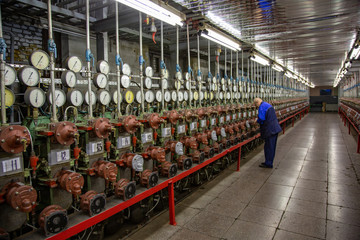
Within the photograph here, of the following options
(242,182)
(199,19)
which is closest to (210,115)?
(242,182)

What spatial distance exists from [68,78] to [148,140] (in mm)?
1490

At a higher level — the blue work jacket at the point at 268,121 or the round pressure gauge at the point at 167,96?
the round pressure gauge at the point at 167,96

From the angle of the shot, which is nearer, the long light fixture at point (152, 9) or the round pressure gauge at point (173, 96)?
the long light fixture at point (152, 9)

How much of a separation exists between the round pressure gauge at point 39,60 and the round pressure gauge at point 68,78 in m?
0.23

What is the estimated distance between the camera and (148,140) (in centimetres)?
401

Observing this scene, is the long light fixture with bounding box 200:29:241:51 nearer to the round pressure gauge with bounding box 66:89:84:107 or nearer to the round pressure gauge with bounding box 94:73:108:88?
the round pressure gauge with bounding box 94:73:108:88

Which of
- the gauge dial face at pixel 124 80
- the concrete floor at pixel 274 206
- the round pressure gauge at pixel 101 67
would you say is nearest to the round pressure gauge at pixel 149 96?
the gauge dial face at pixel 124 80

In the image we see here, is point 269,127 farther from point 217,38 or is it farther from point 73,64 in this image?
point 73,64

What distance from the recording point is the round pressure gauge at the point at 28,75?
2793 mm

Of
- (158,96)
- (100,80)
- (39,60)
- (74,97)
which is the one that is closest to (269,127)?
(158,96)

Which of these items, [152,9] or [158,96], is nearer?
[152,9]

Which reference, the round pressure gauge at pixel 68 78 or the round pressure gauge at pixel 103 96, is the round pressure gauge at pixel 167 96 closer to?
the round pressure gauge at pixel 103 96

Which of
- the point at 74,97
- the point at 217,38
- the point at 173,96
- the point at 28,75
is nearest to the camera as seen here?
the point at 28,75

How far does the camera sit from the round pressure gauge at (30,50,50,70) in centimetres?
292
